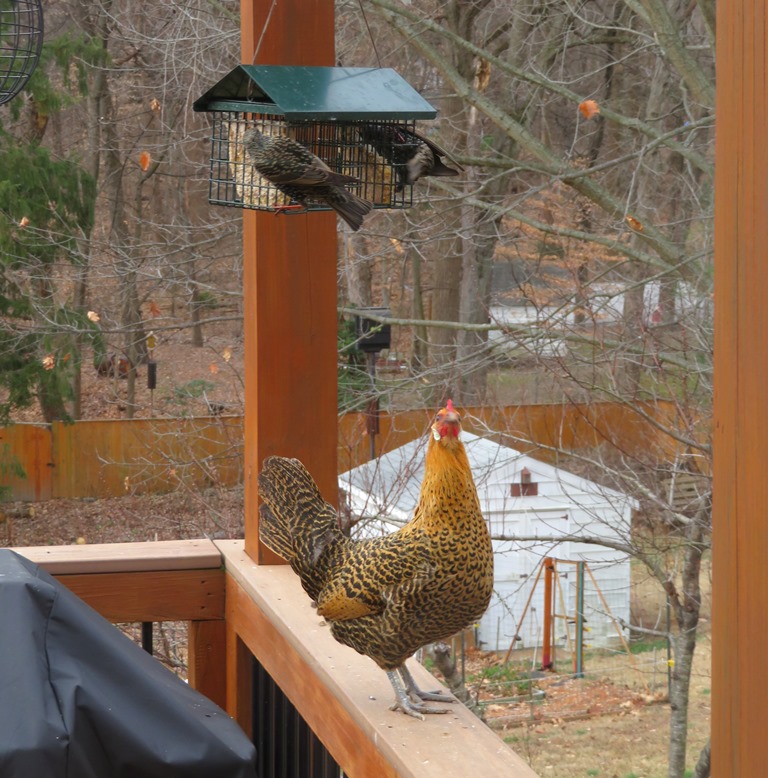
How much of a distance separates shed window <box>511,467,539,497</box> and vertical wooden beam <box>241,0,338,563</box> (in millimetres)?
6881

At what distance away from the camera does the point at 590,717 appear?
8.29 m

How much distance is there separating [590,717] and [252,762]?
23.4 ft

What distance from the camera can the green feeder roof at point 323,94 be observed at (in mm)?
1819

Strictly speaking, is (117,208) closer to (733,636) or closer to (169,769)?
(169,769)

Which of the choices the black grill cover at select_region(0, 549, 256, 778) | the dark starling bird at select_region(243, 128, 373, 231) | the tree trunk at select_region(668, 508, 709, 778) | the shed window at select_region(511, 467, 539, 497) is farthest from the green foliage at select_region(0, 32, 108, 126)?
the black grill cover at select_region(0, 549, 256, 778)

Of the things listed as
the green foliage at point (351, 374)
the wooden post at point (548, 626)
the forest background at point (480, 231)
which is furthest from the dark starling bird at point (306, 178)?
the wooden post at point (548, 626)

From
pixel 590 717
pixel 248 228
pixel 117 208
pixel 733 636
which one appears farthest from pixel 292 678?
pixel 117 208

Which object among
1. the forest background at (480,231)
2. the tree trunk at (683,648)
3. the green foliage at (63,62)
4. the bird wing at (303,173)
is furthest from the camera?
the green foliage at (63,62)

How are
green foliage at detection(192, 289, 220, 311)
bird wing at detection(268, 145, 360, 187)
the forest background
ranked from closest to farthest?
bird wing at detection(268, 145, 360, 187) < the forest background < green foliage at detection(192, 289, 220, 311)

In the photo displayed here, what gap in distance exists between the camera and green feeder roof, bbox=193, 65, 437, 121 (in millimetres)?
1819

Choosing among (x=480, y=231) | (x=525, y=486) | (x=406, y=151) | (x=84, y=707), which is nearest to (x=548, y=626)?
(x=525, y=486)

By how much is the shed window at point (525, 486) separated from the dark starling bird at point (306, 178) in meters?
7.49

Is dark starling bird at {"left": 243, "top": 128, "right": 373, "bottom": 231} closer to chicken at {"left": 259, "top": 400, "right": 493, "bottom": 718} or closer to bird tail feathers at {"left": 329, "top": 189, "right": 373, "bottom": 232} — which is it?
bird tail feathers at {"left": 329, "top": 189, "right": 373, "bottom": 232}

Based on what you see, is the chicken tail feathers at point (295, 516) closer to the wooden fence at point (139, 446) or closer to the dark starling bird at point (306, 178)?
the dark starling bird at point (306, 178)
